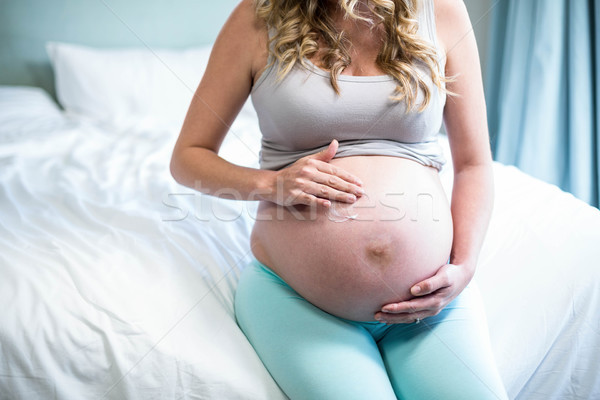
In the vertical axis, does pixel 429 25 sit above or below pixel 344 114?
above

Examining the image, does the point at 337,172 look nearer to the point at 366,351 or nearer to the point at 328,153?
the point at 328,153

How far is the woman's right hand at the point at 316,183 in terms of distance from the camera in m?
0.77

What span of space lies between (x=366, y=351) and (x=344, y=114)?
1.26ft

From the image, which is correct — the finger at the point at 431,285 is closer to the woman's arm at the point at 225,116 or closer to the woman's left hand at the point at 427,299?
the woman's left hand at the point at 427,299

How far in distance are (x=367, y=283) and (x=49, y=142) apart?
1.31m

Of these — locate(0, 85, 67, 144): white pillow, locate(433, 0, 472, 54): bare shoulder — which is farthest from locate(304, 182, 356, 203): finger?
locate(0, 85, 67, 144): white pillow

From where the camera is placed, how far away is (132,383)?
75 centimetres

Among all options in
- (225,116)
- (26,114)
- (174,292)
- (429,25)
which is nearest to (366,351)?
(174,292)

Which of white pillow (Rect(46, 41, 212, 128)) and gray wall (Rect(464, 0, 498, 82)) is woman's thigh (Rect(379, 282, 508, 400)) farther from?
gray wall (Rect(464, 0, 498, 82))

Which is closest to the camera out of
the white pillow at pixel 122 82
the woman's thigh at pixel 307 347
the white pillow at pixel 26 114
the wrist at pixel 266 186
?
the woman's thigh at pixel 307 347

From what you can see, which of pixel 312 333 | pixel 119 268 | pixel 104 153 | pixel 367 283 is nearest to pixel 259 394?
pixel 312 333

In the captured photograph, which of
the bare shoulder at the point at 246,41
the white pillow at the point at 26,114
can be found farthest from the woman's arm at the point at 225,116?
the white pillow at the point at 26,114

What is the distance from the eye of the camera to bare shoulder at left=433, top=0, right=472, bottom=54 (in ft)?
2.99

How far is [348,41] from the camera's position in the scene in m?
0.90
